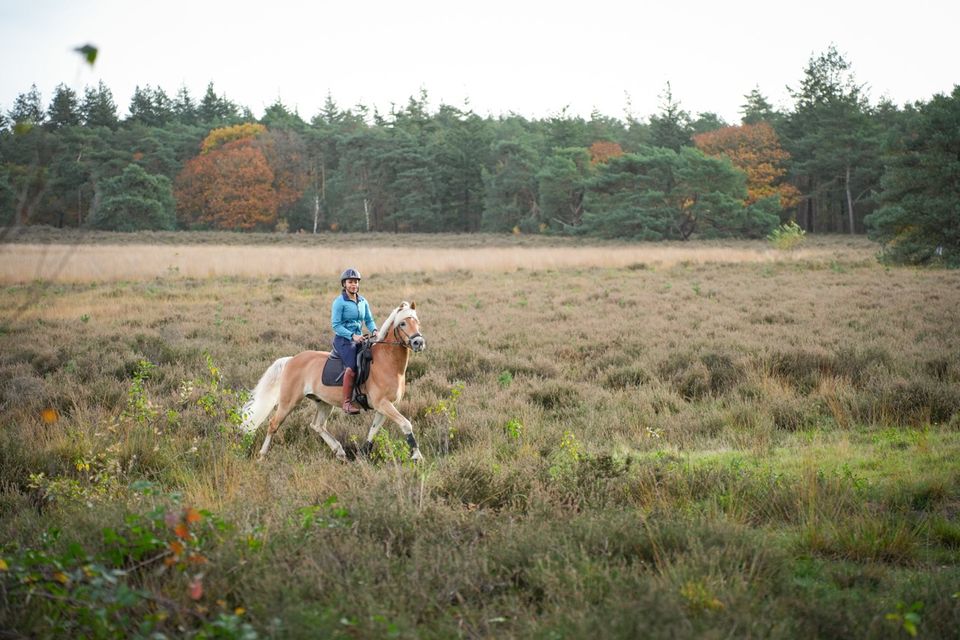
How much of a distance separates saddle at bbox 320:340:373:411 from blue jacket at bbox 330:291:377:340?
26 centimetres

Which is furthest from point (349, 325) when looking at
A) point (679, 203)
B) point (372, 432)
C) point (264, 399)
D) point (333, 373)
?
point (679, 203)

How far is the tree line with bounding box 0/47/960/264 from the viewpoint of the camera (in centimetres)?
5716

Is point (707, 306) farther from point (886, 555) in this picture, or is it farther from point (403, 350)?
point (886, 555)

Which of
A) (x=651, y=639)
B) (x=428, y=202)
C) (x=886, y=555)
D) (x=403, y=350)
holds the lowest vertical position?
(x=886, y=555)

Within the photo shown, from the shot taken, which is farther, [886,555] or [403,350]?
[403,350]

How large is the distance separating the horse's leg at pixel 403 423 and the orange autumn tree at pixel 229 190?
67.2 m

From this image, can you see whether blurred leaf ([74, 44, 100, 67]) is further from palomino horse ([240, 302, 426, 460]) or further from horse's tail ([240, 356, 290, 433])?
horse's tail ([240, 356, 290, 433])

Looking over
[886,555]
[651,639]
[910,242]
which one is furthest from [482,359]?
[910,242]

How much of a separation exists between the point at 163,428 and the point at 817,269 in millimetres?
25829

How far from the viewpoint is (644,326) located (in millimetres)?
15672

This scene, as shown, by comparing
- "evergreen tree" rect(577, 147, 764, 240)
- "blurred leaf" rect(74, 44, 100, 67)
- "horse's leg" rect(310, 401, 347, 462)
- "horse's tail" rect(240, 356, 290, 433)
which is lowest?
"horse's leg" rect(310, 401, 347, 462)

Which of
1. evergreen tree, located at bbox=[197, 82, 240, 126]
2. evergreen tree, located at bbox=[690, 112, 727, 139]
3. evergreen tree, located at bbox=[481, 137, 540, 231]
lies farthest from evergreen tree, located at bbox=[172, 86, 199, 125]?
evergreen tree, located at bbox=[690, 112, 727, 139]

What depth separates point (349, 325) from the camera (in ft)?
28.7

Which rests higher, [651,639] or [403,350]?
[403,350]
